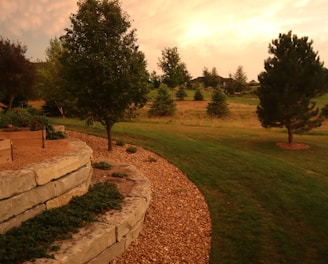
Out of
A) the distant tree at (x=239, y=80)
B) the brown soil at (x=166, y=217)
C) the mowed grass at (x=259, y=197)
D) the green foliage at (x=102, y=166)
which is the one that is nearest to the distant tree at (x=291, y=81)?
the mowed grass at (x=259, y=197)

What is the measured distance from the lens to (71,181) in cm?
570

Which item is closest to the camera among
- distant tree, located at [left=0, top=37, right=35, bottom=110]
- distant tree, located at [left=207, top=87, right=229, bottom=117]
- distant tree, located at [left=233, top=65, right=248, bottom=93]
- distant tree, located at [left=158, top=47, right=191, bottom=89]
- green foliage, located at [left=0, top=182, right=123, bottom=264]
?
green foliage, located at [left=0, top=182, right=123, bottom=264]

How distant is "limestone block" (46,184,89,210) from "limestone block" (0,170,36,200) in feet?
2.07

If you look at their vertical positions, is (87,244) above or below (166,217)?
above

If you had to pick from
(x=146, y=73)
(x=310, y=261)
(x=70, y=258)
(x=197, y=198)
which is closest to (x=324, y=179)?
(x=197, y=198)

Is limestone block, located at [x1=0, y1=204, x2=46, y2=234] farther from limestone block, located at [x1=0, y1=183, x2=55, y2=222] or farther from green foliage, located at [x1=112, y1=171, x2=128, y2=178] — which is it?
green foliage, located at [x1=112, y1=171, x2=128, y2=178]

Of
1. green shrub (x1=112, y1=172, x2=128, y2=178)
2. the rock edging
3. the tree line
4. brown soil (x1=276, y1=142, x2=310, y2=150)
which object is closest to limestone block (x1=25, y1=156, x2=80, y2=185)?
the rock edging

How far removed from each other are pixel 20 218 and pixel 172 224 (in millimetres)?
3376

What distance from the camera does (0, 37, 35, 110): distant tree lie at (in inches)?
912

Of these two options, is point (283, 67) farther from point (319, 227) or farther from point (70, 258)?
point (70, 258)

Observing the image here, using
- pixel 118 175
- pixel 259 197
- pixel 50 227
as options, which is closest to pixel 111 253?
pixel 50 227

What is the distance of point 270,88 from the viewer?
57.7ft

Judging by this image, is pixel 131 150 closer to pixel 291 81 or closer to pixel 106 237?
pixel 106 237

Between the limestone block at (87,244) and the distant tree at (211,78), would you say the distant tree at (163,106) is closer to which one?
the limestone block at (87,244)
